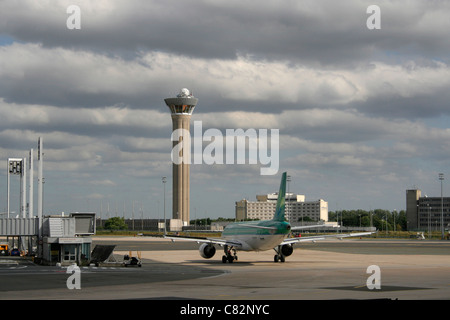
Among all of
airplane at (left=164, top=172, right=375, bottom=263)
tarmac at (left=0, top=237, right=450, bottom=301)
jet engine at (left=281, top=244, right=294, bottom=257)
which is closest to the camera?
tarmac at (left=0, top=237, right=450, bottom=301)

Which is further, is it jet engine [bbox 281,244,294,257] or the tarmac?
jet engine [bbox 281,244,294,257]

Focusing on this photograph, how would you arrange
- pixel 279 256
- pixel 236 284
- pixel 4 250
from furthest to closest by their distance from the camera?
1. pixel 4 250
2. pixel 279 256
3. pixel 236 284

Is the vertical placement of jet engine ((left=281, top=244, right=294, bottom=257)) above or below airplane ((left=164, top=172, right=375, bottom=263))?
below

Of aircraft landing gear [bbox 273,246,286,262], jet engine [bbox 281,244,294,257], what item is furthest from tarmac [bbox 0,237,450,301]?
jet engine [bbox 281,244,294,257]

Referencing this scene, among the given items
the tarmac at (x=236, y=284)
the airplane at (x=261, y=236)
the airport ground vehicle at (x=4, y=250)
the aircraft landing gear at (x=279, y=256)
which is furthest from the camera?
the airport ground vehicle at (x=4, y=250)

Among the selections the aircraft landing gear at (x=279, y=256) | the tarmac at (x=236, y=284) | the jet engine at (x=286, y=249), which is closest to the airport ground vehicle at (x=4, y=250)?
the tarmac at (x=236, y=284)

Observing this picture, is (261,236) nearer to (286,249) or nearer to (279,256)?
(279,256)

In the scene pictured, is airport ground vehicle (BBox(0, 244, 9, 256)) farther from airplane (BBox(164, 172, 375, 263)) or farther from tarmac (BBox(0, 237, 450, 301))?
tarmac (BBox(0, 237, 450, 301))

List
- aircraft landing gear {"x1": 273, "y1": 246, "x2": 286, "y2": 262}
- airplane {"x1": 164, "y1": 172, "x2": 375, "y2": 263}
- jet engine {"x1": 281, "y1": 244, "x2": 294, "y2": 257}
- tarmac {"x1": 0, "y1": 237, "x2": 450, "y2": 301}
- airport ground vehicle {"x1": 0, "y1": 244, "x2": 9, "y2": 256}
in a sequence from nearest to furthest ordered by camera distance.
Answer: tarmac {"x1": 0, "y1": 237, "x2": 450, "y2": 301}
airplane {"x1": 164, "y1": 172, "x2": 375, "y2": 263}
aircraft landing gear {"x1": 273, "y1": 246, "x2": 286, "y2": 262}
jet engine {"x1": 281, "y1": 244, "x2": 294, "y2": 257}
airport ground vehicle {"x1": 0, "y1": 244, "x2": 9, "y2": 256}

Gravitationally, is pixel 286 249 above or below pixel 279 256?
above

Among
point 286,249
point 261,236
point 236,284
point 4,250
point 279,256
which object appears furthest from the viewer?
point 4,250

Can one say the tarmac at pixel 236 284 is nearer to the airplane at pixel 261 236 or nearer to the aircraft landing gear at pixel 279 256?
the airplane at pixel 261 236

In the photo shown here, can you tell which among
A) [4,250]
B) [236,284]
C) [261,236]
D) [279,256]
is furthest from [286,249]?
[4,250]
